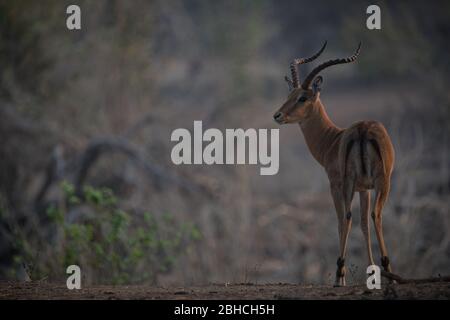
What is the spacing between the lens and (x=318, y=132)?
9586 mm

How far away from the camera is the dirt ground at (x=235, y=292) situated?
777 cm

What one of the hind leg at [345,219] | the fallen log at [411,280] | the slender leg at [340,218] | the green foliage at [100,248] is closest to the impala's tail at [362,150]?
the hind leg at [345,219]

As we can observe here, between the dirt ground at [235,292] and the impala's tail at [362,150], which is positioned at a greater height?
the impala's tail at [362,150]

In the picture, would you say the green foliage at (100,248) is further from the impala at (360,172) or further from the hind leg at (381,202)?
the hind leg at (381,202)

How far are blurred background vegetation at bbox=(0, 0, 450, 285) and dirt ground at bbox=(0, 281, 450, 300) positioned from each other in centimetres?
263

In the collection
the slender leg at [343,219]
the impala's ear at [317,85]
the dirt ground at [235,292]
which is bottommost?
the dirt ground at [235,292]

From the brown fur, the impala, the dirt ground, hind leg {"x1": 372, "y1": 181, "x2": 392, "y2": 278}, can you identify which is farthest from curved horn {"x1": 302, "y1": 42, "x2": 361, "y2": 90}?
the dirt ground

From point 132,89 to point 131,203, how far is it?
6.22 m

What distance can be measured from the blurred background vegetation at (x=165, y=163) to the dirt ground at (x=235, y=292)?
263cm

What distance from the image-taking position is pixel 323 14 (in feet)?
122

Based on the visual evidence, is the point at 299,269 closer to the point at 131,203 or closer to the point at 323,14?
the point at 131,203

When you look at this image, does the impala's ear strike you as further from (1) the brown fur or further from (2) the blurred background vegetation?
(2) the blurred background vegetation

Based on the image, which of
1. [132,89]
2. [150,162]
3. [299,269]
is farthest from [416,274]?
[132,89]

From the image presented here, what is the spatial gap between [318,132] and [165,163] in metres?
9.60
